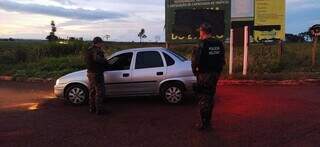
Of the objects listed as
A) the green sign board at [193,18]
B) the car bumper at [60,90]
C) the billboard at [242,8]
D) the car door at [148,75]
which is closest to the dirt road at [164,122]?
the car bumper at [60,90]

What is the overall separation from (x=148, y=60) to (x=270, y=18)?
345 inches

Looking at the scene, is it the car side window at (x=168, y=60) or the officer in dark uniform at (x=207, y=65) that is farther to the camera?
the car side window at (x=168, y=60)

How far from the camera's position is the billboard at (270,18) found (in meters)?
21.5

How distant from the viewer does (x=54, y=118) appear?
12.4 meters

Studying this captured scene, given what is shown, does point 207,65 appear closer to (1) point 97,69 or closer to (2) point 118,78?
(1) point 97,69

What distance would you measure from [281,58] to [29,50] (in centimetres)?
1490

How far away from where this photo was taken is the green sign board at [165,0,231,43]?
72.5 feet

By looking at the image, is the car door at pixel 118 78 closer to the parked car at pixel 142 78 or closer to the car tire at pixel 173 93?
the parked car at pixel 142 78

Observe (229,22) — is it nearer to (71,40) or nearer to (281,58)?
(281,58)

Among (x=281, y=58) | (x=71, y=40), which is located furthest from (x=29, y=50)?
(x=281, y=58)

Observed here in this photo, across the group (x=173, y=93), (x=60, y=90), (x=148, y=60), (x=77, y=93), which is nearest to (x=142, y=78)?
(x=148, y=60)

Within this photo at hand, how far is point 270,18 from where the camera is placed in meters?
21.7

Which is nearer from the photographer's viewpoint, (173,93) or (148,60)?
(173,93)

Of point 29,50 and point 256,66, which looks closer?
point 256,66
